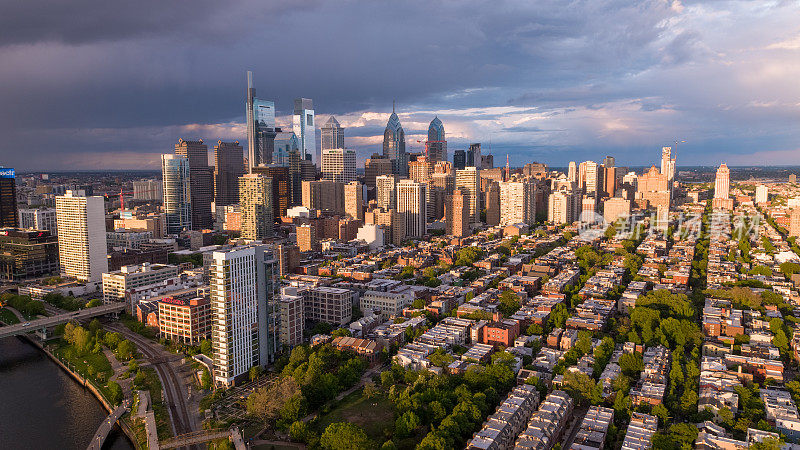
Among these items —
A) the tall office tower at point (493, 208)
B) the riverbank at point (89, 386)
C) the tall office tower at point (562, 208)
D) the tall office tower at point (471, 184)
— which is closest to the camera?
the riverbank at point (89, 386)

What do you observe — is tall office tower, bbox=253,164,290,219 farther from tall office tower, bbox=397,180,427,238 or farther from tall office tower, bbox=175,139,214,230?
tall office tower, bbox=397,180,427,238

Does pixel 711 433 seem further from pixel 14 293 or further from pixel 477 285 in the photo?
pixel 14 293

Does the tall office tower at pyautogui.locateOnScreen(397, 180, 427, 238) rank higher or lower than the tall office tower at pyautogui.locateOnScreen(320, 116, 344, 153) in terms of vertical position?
lower

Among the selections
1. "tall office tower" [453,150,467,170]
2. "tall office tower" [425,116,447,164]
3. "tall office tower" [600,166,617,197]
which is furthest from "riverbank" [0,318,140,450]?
"tall office tower" [453,150,467,170]

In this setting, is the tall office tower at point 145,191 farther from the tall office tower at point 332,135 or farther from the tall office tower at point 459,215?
the tall office tower at point 459,215

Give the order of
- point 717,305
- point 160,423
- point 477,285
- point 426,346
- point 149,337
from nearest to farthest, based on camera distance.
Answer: point 160,423, point 426,346, point 149,337, point 717,305, point 477,285

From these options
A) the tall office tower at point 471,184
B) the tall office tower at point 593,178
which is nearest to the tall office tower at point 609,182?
the tall office tower at point 593,178

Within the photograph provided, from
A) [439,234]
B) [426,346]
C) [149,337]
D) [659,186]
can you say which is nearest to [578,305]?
[426,346]
